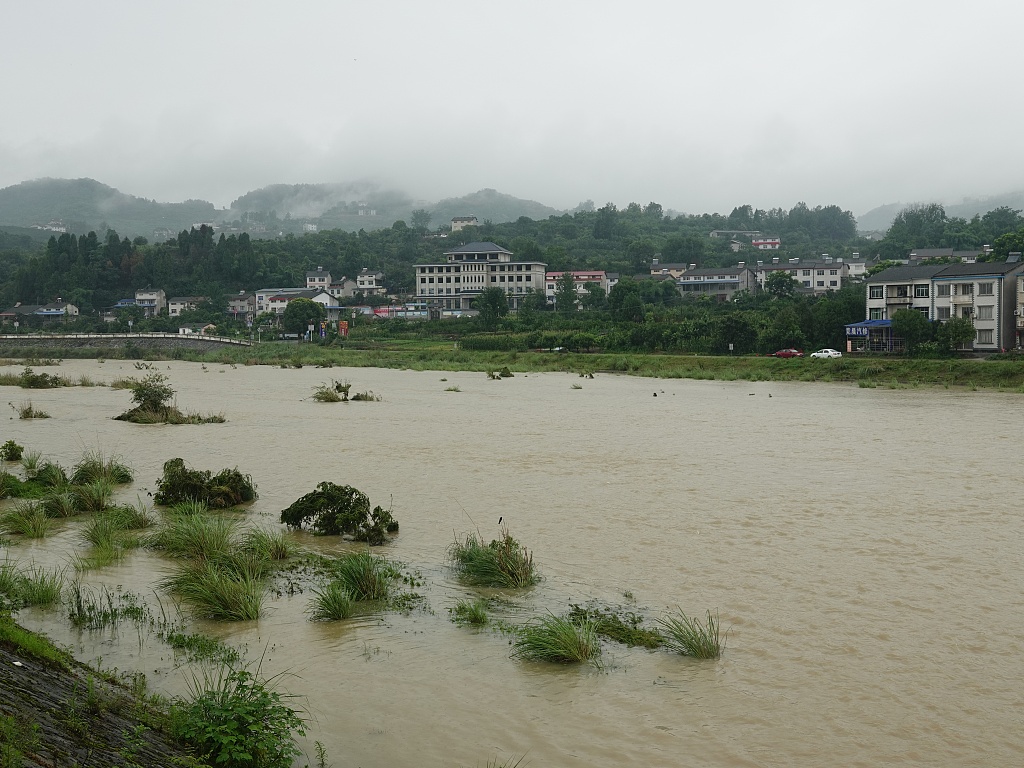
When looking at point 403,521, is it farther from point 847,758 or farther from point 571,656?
point 847,758

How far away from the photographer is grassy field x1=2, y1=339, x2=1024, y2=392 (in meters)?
45.1

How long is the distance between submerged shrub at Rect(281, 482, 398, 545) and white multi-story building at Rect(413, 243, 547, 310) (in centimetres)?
9904

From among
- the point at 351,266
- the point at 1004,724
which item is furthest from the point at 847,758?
the point at 351,266

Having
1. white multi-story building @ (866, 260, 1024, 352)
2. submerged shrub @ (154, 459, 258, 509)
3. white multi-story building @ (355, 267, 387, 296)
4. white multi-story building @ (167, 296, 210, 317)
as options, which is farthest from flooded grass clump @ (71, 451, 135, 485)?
white multi-story building @ (355, 267, 387, 296)

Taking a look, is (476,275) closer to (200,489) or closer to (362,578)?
(200,489)

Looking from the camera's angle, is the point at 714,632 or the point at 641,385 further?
the point at 641,385

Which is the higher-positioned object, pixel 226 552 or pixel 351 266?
pixel 351 266

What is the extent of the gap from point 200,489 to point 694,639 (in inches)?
366

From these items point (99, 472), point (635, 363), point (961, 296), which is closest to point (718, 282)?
point (961, 296)

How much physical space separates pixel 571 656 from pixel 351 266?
440 feet

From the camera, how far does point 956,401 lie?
36.4 m

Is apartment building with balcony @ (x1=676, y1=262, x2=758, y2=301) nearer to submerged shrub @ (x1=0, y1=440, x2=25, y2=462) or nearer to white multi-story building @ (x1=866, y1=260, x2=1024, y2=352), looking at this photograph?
white multi-story building @ (x1=866, y1=260, x2=1024, y2=352)

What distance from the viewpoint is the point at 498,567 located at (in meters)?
10.4

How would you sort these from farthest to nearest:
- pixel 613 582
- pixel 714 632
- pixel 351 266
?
pixel 351 266 → pixel 613 582 → pixel 714 632
